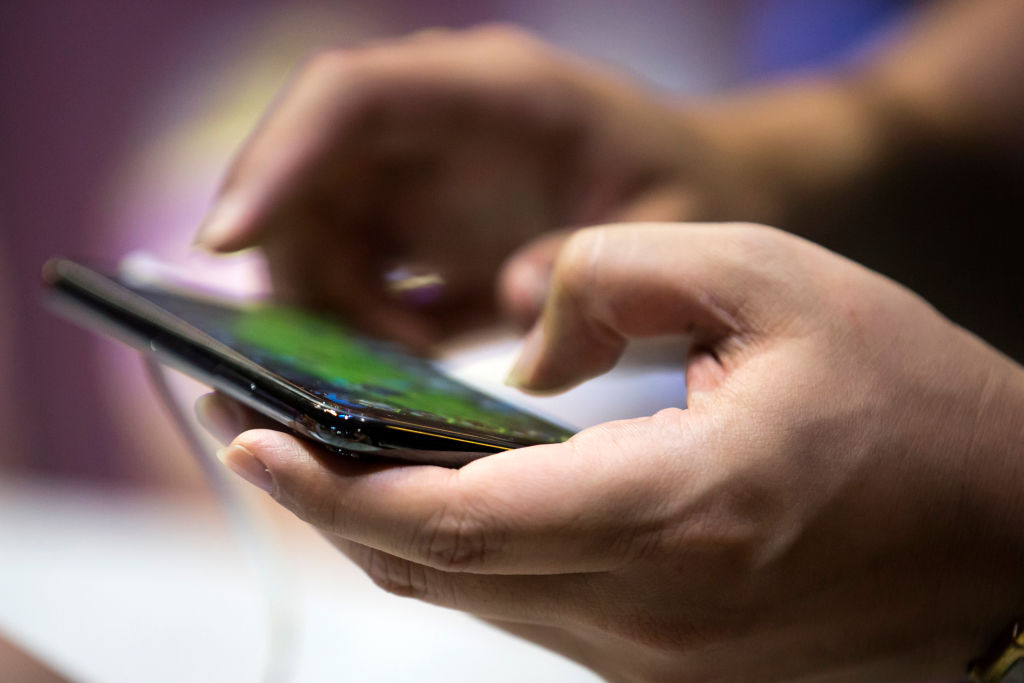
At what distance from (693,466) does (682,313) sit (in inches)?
4.2

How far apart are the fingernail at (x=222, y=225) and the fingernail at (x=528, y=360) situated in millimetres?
349

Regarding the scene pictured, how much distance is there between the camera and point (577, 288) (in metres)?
0.42

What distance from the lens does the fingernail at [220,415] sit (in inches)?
15.3

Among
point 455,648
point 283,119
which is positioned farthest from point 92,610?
point 283,119

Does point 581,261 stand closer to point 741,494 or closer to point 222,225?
point 741,494

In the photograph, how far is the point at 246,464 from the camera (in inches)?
11.7

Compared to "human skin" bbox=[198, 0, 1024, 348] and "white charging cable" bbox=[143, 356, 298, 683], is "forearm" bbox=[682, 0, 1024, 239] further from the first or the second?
"white charging cable" bbox=[143, 356, 298, 683]

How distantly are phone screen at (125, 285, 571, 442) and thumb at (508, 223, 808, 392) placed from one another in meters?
0.08

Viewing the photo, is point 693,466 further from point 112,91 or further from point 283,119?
point 112,91

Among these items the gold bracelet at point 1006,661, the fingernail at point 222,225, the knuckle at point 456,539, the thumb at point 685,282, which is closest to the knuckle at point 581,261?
the thumb at point 685,282

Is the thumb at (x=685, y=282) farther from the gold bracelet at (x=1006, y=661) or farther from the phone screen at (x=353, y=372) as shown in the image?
the gold bracelet at (x=1006, y=661)

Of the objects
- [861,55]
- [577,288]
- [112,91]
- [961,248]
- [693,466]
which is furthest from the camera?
[112,91]

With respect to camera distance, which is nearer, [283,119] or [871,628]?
[871,628]

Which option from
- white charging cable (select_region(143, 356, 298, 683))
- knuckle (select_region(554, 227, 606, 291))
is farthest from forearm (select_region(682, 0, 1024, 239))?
white charging cable (select_region(143, 356, 298, 683))
